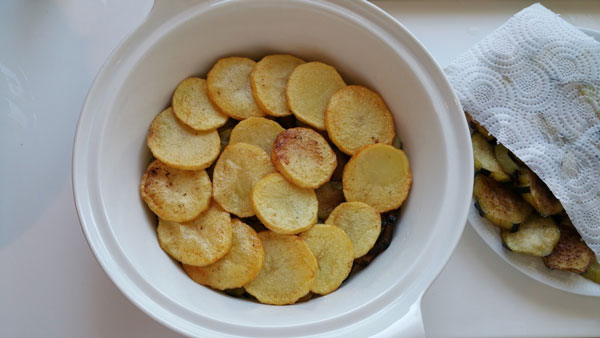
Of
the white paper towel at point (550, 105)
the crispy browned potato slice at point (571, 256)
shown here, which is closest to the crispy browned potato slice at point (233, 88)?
the white paper towel at point (550, 105)

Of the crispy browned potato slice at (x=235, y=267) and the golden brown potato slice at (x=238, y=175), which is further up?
the golden brown potato slice at (x=238, y=175)

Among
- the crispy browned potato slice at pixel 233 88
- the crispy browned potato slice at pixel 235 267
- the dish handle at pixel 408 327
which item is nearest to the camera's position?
the dish handle at pixel 408 327

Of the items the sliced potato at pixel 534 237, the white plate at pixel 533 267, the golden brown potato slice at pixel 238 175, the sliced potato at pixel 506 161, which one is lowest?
the white plate at pixel 533 267

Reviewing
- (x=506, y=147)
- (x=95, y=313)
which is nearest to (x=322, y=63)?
(x=506, y=147)

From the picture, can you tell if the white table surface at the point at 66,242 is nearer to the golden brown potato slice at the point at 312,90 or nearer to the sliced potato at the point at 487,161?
the sliced potato at the point at 487,161

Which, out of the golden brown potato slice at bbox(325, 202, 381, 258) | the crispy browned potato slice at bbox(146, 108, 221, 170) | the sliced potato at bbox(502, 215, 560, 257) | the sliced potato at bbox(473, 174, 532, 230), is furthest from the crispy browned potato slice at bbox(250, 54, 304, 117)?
the sliced potato at bbox(502, 215, 560, 257)

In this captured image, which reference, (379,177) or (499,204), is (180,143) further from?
(499,204)

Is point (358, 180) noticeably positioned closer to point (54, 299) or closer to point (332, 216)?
point (332, 216)
